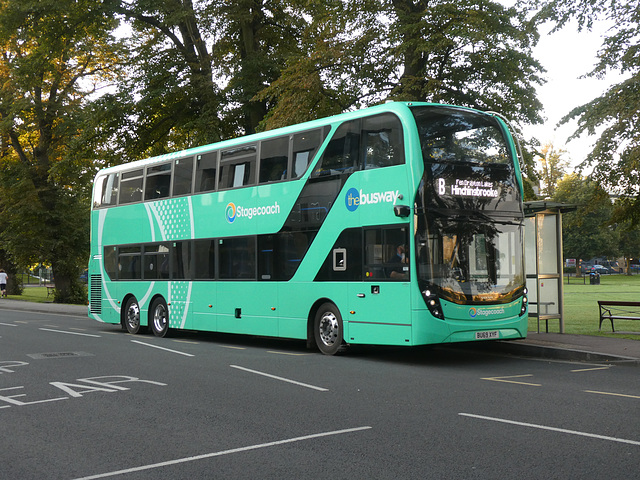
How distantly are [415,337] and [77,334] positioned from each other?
10.6 meters

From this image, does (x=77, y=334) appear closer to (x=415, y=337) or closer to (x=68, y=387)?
(x=68, y=387)

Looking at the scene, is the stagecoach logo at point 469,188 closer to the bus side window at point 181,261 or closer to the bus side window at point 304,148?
the bus side window at point 304,148

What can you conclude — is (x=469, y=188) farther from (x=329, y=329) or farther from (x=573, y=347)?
(x=329, y=329)

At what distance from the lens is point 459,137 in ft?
41.0

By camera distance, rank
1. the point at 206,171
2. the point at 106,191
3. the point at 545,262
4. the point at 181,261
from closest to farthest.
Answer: the point at 545,262, the point at 206,171, the point at 181,261, the point at 106,191

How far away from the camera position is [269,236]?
15.0 metres

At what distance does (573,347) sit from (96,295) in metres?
13.6

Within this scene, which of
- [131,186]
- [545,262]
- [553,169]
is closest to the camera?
[545,262]

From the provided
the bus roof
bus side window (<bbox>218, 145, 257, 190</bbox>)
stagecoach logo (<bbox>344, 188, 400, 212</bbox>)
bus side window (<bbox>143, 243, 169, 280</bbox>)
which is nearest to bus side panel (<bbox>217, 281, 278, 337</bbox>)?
bus side window (<bbox>218, 145, 257, 190</bbox>)

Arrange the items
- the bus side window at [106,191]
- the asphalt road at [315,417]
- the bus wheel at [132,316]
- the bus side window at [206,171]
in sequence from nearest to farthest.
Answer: the asphalt road at [315,417], the bus side window at [206,171], the bus wheel at [132,316], the bus side window at [106,191]

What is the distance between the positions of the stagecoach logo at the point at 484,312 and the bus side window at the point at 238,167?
5651mm

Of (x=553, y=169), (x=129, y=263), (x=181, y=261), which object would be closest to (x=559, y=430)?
(x=181, y=261)

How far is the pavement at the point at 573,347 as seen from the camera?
39.7 feet

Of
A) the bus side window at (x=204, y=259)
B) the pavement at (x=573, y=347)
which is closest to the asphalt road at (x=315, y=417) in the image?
the pavement at (x=573, y=347)
